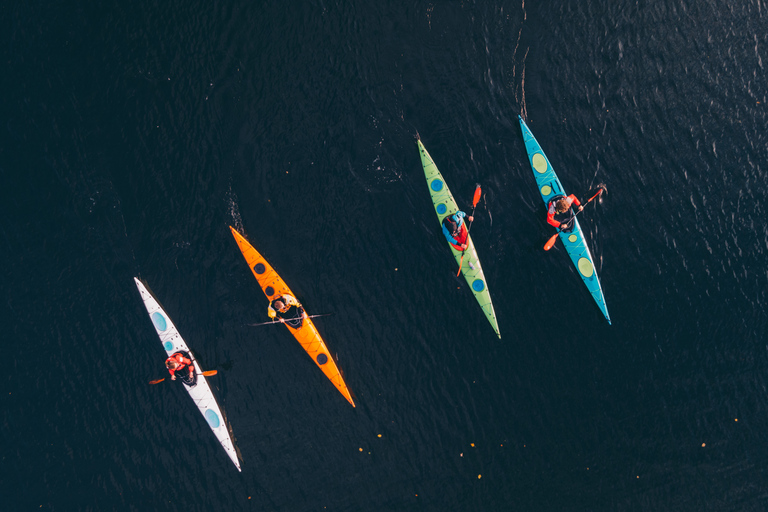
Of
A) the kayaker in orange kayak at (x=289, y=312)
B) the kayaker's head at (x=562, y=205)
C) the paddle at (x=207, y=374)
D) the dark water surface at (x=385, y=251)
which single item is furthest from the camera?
the paddle at (x=207, y=374)

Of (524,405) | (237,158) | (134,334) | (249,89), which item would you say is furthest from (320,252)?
(524,405)

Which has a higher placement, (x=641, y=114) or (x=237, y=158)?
(x=237, y=158)

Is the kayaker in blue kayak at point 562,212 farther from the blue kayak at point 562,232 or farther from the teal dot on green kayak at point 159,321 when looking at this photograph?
the teal dot on green kayak at point 159,321

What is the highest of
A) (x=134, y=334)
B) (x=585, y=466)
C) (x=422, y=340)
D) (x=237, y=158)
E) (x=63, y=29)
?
(x=63, y=29)

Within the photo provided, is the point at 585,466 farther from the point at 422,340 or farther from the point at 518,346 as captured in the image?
the point at 422,340

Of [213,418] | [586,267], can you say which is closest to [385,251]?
[586,267]

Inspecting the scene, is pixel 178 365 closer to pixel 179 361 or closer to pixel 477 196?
pixel 179 361

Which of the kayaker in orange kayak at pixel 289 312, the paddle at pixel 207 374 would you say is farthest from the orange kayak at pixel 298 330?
the paddle at pixel 207 374
